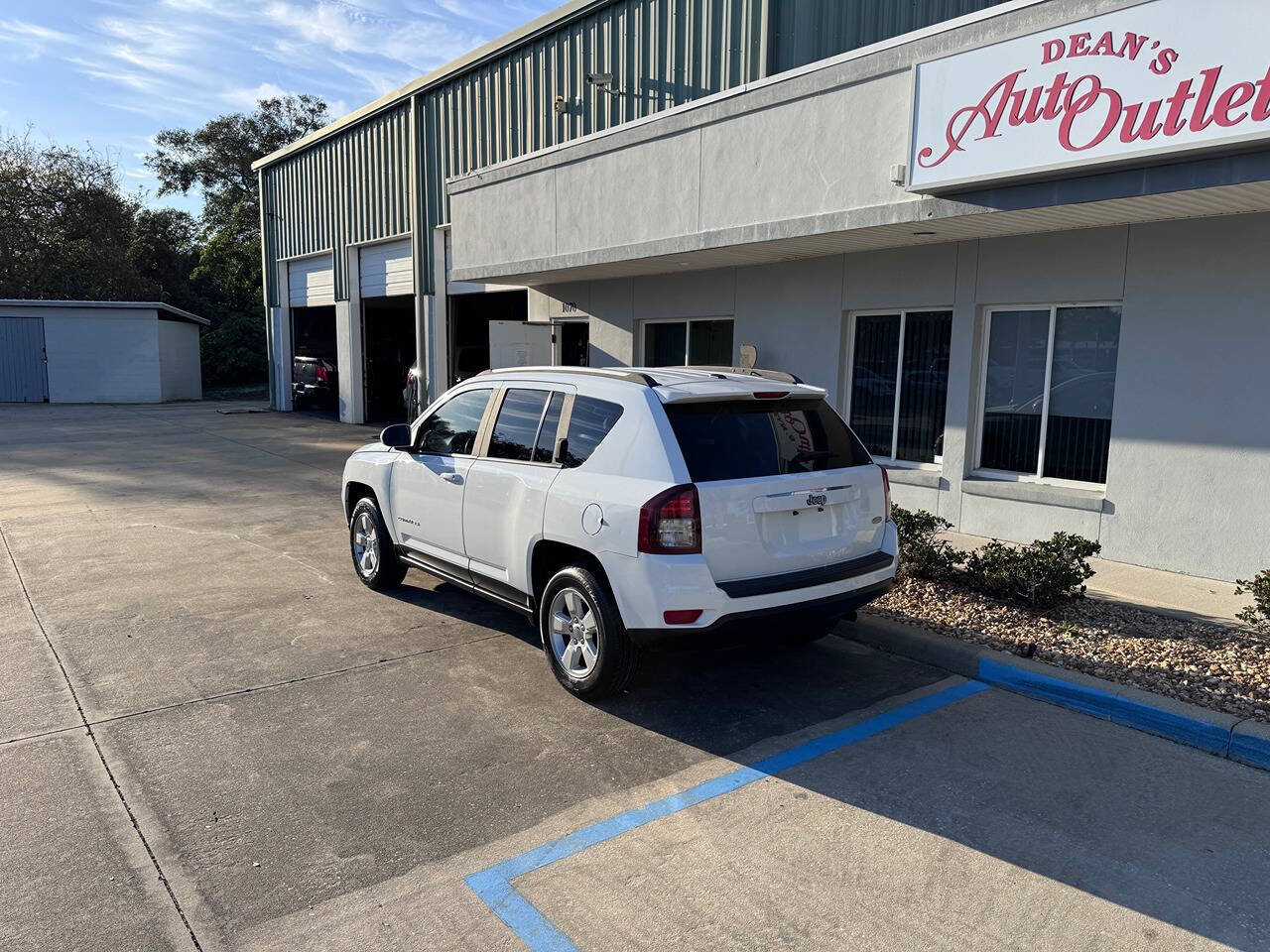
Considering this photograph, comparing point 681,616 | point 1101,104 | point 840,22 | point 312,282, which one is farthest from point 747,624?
point 312,282

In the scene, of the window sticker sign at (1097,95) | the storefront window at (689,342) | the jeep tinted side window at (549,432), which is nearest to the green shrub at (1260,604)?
the window sticker sign at (1097,95)

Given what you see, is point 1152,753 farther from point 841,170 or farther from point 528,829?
point 841,170

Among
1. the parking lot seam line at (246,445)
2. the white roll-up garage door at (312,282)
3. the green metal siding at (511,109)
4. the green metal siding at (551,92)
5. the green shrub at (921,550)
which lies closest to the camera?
the green shrub at (921,550)

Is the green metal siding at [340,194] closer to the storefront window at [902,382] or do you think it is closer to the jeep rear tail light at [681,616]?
the storefront window at [902,382]

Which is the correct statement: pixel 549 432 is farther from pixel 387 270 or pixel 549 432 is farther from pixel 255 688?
pixel 387 270

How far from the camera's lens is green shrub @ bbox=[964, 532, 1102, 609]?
6160mm

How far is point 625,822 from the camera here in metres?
3.80

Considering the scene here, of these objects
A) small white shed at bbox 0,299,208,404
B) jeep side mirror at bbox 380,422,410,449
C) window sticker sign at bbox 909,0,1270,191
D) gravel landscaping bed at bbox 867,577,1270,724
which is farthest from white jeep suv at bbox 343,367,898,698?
small white shed at bbox 0,299,208,404

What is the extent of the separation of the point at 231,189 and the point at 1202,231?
4575 cm

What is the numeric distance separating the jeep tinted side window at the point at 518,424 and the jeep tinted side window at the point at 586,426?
353mm

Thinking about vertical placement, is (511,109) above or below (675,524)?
above

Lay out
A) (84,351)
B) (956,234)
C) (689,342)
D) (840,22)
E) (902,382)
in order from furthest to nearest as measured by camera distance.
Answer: (84,351) < (689,342) < (840,22) < (902,382) < (956,234)

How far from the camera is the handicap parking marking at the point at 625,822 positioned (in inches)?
123

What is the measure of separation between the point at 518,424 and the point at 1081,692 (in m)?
3.68
